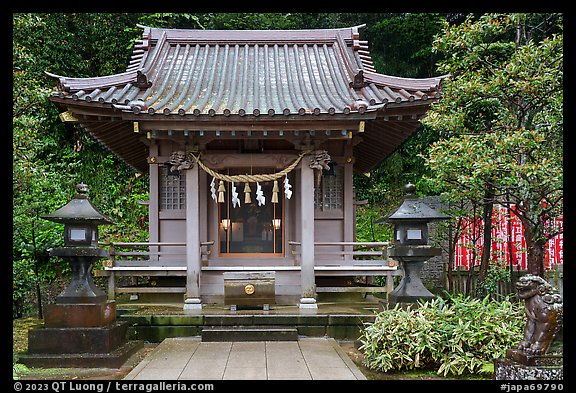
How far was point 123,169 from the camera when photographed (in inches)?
775

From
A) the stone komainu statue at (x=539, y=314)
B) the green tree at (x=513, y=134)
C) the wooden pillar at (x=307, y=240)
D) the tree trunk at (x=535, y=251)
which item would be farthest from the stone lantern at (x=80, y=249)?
the tree trunk at (x=535, y=251)

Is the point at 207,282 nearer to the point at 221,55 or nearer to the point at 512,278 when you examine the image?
the point at 221,55

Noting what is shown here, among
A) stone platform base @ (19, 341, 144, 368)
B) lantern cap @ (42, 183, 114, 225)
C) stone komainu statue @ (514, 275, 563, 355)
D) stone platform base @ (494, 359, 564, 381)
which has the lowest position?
stone platform base @ (19, 341, 144, 368)

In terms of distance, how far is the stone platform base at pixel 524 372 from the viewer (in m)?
5.62

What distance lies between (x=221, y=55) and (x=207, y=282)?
564cm

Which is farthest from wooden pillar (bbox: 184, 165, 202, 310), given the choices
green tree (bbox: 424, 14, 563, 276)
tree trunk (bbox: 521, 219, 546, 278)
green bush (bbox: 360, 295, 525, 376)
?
tree trunk (bbox: 521, 219, 546, 278)

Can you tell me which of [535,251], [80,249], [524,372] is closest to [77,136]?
[80,249]

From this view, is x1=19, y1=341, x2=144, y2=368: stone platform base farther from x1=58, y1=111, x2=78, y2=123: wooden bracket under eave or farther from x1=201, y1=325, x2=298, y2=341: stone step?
x1=58, y1=111, x2=78, y2=123: wooden bracket under eave

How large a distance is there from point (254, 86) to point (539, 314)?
7464mm

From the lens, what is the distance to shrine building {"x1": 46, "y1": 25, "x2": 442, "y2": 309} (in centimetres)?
959

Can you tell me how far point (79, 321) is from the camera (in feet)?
25.3

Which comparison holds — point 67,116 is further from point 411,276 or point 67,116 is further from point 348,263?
point 411,276

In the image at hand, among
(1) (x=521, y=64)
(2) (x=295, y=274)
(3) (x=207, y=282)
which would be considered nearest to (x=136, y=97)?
(3) (x=207, y=282)

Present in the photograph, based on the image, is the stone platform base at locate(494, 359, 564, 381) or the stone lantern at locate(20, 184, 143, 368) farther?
the stone lantern at locate(20, 184, 143, 368)
